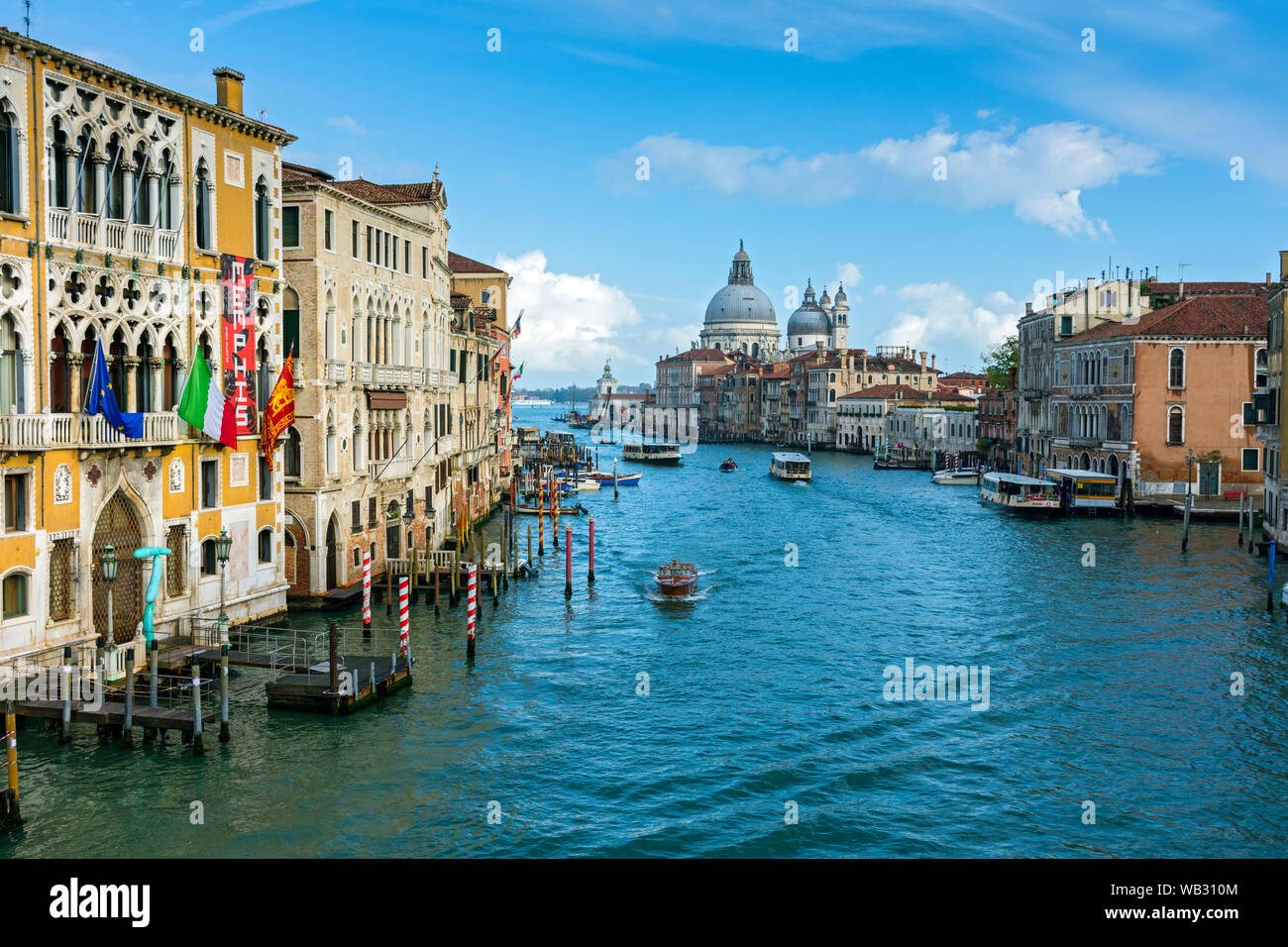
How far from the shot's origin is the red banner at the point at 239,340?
20.7 m

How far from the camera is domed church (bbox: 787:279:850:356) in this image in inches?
6644

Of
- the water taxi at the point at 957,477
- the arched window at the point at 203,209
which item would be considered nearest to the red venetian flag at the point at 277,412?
the arched window at the point at 203,209

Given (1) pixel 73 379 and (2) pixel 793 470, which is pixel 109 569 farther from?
(2) pixel 793 470

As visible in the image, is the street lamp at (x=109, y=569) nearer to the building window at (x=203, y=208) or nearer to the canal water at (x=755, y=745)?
the canal water at (x=755, y=745)

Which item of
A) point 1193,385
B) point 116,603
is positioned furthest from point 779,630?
point 1193,385

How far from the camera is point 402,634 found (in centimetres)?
2045

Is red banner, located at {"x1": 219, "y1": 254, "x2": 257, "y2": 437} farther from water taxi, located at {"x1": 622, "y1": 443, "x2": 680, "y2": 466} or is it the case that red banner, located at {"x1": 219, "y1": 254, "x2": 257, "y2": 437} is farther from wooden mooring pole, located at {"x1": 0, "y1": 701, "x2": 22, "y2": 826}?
water taxi, located at {"x1": 622, "y1": 443, "x2": 680, "y2": 466}

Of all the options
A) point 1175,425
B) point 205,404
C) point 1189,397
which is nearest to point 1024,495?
point 1175,425

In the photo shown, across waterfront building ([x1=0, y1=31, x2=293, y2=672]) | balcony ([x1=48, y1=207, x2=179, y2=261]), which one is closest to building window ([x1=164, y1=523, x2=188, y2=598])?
waterfront building ([x1=0, y1=31, x2=293, y2=672])

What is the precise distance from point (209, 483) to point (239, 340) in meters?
2.71

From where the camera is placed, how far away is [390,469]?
28.6 m

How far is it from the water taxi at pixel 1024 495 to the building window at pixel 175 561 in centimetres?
3987

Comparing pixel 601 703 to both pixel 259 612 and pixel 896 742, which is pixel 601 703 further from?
pixel 259 612

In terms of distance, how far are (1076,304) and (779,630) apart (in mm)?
39718
